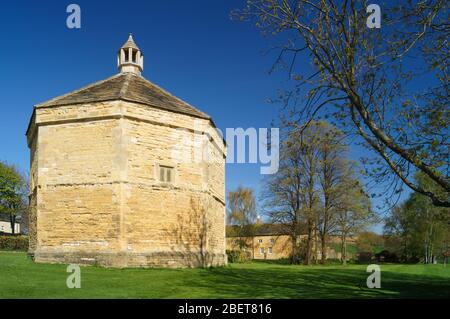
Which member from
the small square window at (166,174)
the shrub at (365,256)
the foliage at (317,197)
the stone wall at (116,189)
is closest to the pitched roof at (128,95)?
the stone wall at (116,189)

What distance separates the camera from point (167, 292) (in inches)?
457

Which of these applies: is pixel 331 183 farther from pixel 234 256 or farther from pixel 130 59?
pixel 130 59

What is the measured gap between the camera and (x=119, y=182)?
733 inches

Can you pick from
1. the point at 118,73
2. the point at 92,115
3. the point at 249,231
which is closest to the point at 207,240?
the point at 92,115

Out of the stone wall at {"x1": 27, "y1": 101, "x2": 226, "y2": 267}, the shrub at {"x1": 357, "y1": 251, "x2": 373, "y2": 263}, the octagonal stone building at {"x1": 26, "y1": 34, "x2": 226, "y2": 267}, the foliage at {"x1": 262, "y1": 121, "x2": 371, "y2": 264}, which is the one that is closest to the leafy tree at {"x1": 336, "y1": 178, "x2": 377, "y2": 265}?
the foliage at {"x1": 262, "y1": 121, "x2": 371, "y2": 264}

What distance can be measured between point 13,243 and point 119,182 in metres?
24.4

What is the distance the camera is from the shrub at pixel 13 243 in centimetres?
3617

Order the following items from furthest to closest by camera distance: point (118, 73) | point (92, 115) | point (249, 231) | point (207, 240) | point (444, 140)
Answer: point (249, 231) → point (118, 73) → point (207, 240) → point (92, 115) → point (444, 140)

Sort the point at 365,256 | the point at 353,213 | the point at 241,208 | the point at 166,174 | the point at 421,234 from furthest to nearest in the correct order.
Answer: the point at 241,208 < the point at 365,256 < the point at 421,234 < the point at 353,213 < the point at 166,174

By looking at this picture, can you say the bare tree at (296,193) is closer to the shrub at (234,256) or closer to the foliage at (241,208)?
the shrub at (234,256)

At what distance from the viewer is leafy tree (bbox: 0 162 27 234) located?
168 ft

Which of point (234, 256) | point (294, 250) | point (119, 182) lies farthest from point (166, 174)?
point (294, 250)
